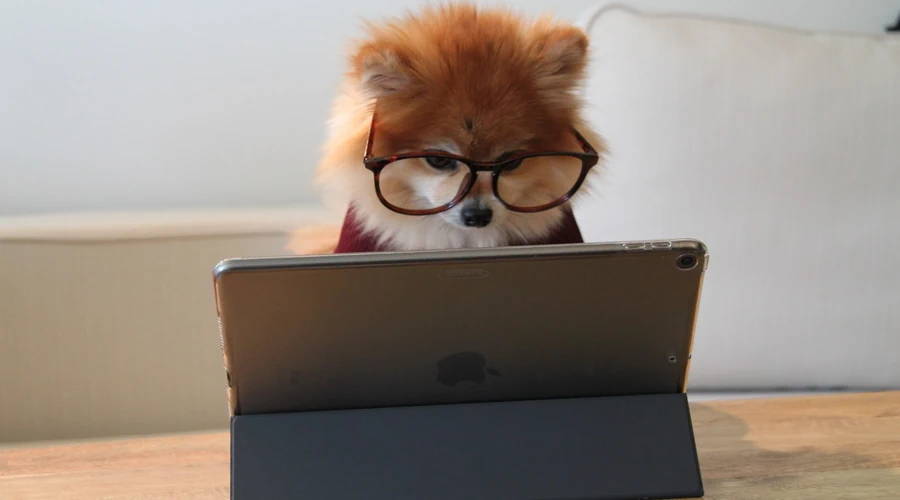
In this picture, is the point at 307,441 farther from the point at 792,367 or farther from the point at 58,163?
the point at 58,163

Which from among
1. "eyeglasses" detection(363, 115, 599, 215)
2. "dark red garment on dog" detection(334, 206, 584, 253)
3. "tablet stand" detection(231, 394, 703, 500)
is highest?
"eyeglasses" detection(363, 115, 599, 215)

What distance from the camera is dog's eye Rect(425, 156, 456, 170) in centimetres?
103

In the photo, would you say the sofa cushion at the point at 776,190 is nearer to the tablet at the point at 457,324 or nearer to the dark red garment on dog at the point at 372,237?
the dark red garment on dog at the point at 372,237

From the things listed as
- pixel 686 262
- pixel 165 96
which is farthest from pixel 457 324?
pixel 165 96

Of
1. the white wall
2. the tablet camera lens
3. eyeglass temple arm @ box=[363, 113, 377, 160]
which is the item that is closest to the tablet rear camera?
the tablet camera lens

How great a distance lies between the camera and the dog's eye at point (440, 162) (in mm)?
1034

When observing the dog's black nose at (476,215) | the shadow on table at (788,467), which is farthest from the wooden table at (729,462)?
the dog's black nose at (476,215)

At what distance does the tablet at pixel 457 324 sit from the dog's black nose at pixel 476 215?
0.25m

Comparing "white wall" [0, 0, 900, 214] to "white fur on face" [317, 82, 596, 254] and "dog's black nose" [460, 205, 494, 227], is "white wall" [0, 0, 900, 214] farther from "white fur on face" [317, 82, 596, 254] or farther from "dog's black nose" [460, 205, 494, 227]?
"dog's black nose" [460, 205, 494, 227]

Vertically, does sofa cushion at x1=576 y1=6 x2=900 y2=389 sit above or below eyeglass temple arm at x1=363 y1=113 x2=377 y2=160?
below

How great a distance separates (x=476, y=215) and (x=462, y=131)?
12 centimetres

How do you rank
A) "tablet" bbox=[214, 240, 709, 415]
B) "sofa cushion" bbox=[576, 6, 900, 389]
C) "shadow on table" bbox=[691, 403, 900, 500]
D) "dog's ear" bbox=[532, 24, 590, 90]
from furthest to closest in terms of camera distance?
"sofa cushion" bbox=[576, 6, 900, 389], "dog's ear" bbox=[532, 24, 590, 90], "shadow on table" bbox=[691, 403, 900, 500], "tablet" bbox=[214, 240, 709, 415]

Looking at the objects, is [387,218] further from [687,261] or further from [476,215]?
[687,261]

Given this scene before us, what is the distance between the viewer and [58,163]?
5.95ft
